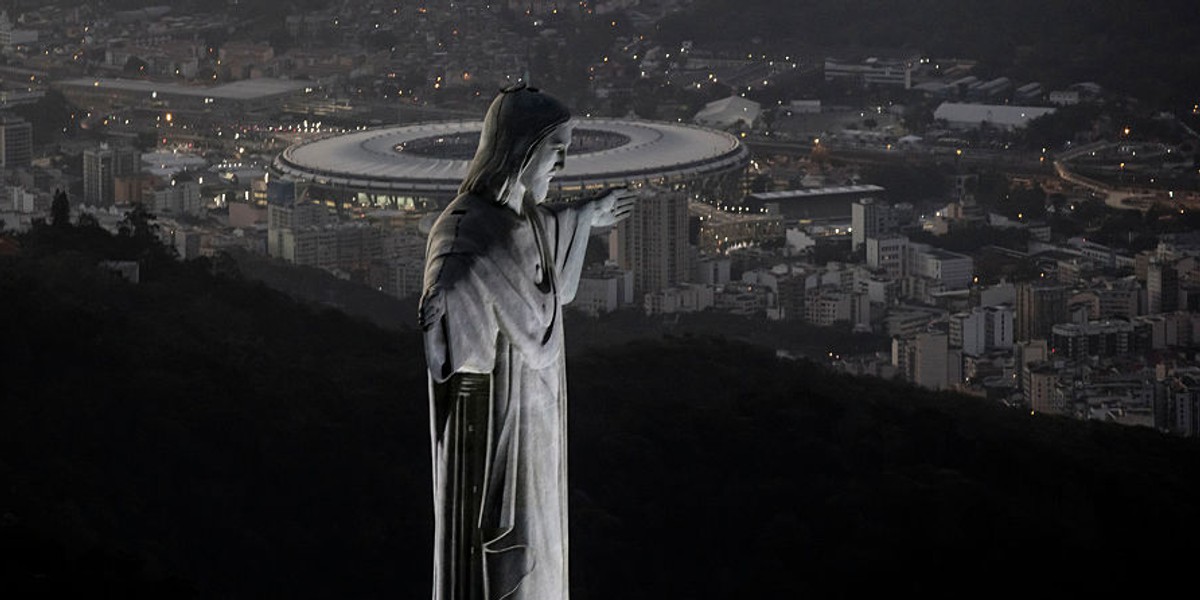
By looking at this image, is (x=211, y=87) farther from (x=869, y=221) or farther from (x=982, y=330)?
(x=982, y=330)

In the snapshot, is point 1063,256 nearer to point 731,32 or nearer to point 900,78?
point 900,78

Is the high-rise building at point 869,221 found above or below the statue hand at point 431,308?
below

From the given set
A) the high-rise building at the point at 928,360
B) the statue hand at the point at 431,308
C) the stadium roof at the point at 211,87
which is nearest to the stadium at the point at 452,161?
the high-rise building at the point at 928,360

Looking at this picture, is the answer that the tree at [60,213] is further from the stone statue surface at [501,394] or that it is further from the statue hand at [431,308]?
the statue hand at [431,308]

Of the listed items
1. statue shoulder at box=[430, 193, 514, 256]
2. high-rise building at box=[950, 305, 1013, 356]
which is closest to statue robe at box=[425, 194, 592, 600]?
statue shoulder at box=[430, 193, 514, 256]

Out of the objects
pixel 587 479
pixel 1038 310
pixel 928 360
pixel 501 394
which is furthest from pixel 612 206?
pixel 1038 310

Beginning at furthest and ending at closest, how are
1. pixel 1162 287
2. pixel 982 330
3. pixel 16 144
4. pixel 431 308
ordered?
pixel 16 144, pixel 1162 287, pixel 982 330, pixel 431 308

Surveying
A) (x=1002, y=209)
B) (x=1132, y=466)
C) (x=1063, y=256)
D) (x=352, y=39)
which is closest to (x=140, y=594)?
(x=1132, y=466)
